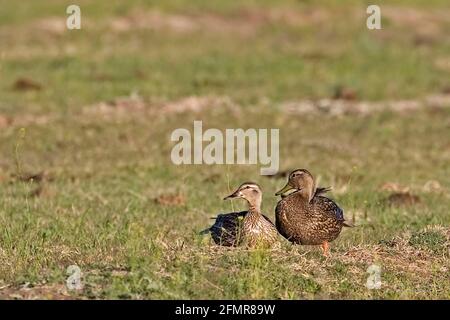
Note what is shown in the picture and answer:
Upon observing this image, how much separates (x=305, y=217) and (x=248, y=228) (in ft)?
2.01

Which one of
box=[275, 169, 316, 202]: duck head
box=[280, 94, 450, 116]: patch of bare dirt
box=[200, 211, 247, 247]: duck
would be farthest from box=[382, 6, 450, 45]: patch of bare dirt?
box=[200, 211, 247, 247]: duck

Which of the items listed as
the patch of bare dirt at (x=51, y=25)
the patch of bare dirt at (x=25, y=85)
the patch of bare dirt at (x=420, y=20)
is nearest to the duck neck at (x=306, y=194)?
the patch of bare dirt at (x=25, y=85)

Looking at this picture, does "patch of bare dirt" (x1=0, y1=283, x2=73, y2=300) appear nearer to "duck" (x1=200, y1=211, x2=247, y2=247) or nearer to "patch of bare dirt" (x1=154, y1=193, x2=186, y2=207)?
"duck" (x1=200, y1=211, x2=247, y2=247)

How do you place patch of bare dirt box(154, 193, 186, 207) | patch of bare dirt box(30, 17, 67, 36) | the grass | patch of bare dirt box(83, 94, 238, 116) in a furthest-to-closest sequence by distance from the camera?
patch of bare dirt box(30, 17, 67, 36)
patch of bare dirt box(83, 94, 238, 116)
patch of bare dirt box(154, 193, 186, 207)
the grass

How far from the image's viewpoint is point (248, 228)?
1086 cm

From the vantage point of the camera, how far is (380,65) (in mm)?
32344

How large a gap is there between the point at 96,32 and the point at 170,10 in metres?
3.58

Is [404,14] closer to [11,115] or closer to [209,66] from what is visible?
[209,66]

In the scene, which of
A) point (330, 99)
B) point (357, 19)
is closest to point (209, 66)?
point (330, 99)

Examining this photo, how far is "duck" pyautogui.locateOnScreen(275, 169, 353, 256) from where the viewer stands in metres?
11.0

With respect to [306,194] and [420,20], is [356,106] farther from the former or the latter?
[306,194]

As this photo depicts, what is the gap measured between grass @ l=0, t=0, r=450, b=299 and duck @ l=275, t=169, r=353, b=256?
175 mm

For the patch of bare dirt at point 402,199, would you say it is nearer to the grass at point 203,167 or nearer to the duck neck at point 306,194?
the grass at point 203,167

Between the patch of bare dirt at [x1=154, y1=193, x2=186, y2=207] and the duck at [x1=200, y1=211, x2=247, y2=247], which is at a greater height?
the duck at [x1=200, y1=211, x2=247, y2=247]
